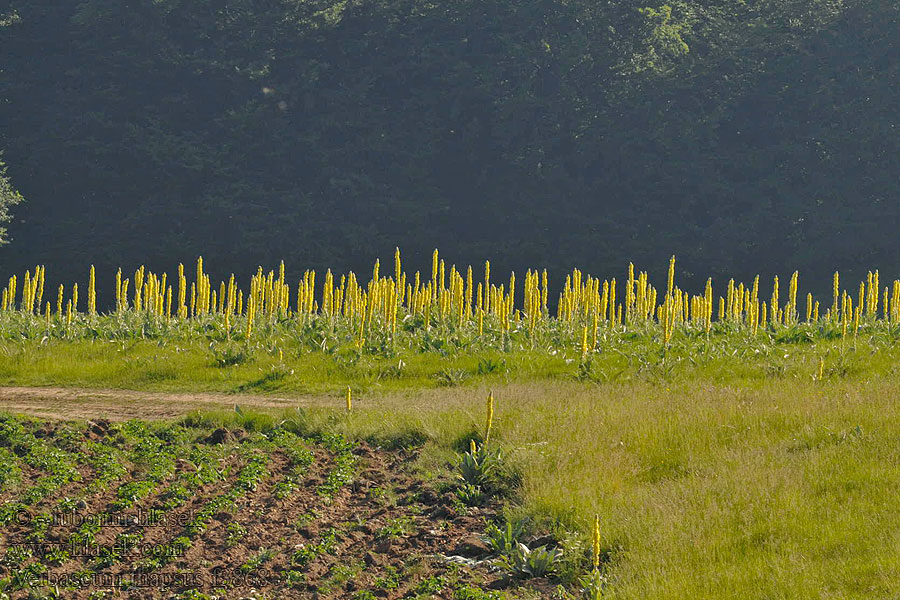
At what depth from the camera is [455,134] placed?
45.7 metres

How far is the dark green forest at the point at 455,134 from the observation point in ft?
138

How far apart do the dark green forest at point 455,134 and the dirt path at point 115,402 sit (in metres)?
27.9

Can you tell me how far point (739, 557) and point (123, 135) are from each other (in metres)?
41.4

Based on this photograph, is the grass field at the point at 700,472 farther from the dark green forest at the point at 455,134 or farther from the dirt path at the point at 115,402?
the dark green forest at the point at 455,134

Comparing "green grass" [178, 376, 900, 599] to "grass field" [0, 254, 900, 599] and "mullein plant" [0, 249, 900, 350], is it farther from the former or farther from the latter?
"mullein plant" [0, 249, 900, 350]

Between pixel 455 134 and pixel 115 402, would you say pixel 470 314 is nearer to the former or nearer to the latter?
pixel 115 402

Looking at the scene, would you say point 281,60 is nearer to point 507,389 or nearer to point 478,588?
point 507,389

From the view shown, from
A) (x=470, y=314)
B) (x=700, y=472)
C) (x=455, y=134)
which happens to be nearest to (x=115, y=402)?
(x=470, y=314)

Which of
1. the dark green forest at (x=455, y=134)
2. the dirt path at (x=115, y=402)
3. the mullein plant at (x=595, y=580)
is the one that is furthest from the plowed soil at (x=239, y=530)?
the dark green forest at (x=455, y=134)

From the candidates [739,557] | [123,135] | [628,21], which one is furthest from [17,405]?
[628,21]

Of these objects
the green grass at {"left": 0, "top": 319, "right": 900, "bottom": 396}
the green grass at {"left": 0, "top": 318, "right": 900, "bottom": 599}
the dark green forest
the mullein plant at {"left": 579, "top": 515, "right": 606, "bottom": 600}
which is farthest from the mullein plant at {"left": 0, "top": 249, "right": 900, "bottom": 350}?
the dark green forest

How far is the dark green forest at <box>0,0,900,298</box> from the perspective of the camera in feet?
138

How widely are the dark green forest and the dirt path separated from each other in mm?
27902

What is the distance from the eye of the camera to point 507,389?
43.3 feet
